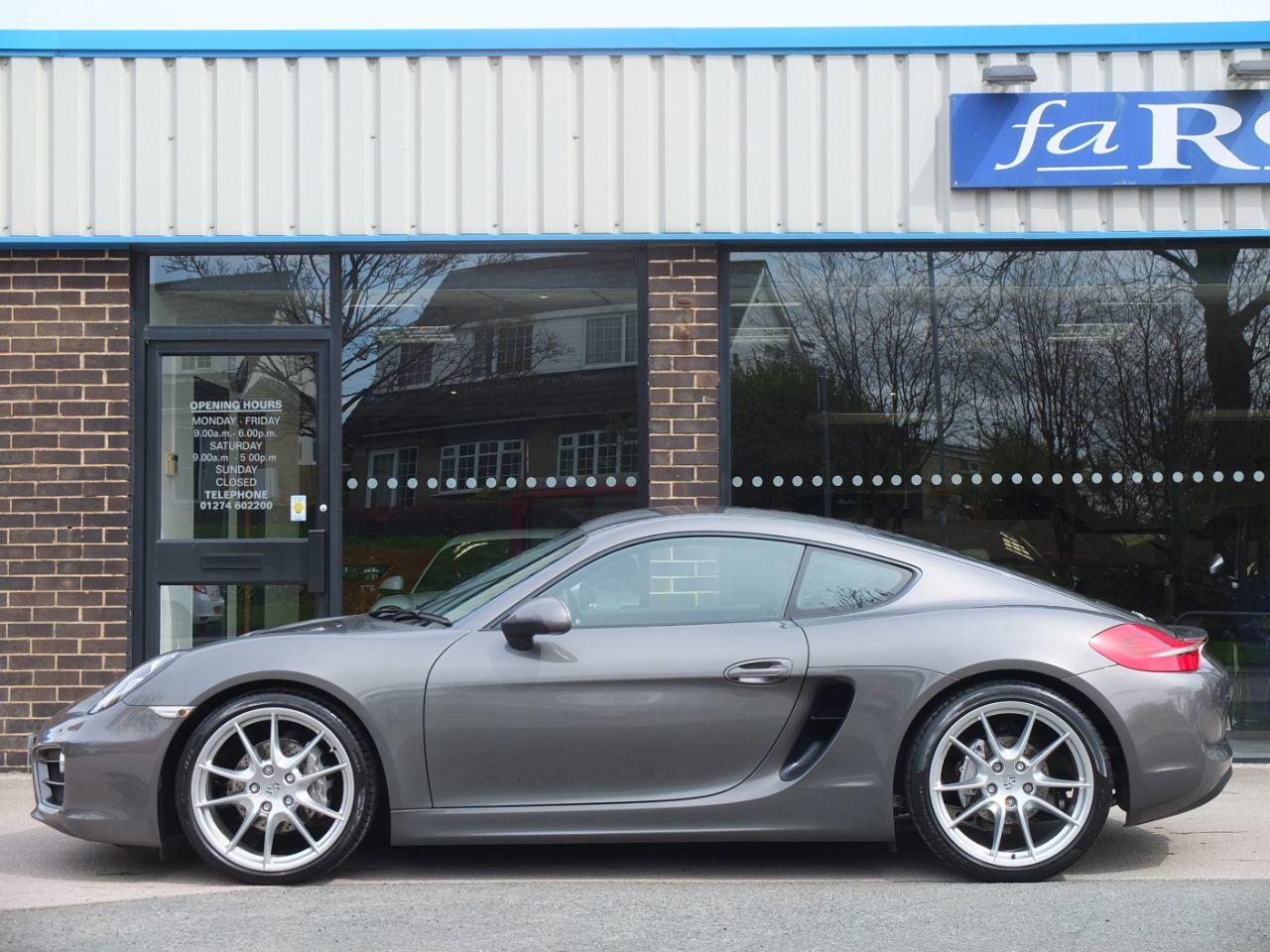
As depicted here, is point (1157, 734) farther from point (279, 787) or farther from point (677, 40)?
point (677, 40)

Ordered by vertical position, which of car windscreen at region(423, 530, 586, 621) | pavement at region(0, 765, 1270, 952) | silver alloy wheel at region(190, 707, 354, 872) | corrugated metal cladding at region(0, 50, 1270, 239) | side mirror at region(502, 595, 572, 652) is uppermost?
corrugated metal cladding at region(0, 50, 1270, 239)

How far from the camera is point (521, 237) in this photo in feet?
24.5

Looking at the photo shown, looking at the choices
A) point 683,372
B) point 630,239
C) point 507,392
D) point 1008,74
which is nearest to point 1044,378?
point 1008,74

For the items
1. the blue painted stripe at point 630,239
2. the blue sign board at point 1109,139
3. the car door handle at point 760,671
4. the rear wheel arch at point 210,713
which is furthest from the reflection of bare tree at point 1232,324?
the rear wheel arch at point 210,713

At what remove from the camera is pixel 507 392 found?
762 cm

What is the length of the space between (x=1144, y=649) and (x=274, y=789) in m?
3.06

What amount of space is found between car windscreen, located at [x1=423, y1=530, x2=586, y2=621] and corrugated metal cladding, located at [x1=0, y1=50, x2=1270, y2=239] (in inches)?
111

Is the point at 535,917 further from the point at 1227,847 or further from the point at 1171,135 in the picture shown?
the point at 1171,135

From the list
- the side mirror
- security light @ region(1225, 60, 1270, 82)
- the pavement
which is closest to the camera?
the pavement

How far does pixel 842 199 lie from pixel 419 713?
4183 mm

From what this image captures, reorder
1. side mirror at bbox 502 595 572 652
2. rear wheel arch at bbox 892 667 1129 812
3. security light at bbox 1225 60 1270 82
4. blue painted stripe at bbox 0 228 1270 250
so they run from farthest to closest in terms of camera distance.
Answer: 1. blue painted stripe at bbox 0 228 1270 250
2. security light at bbox 1225 60 1270 82
3. rear wheel arch at bbox 892 667 1129 812
4. side mirror at bbox 502 595 572 652

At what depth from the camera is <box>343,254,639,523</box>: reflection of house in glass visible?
759 cm

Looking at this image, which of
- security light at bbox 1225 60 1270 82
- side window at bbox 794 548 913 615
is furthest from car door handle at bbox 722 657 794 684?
security light at bbox 1225 60 1270 82

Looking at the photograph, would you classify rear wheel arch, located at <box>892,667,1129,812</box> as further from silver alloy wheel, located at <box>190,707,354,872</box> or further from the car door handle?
silver alloy wheel, located at <box>190,707,354,872</box>
